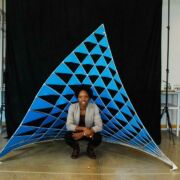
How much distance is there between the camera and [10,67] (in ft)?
13.7

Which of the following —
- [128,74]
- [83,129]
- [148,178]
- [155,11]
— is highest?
[155,11]

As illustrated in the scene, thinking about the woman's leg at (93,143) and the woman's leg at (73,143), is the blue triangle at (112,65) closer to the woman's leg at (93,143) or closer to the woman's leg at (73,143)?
the woman's leg at (93,143)

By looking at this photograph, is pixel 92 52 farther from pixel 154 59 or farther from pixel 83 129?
pixel 154 59

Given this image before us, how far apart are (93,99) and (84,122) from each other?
36cm

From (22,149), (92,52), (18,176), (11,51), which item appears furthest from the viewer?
(11,51)

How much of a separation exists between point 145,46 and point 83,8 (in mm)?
1167

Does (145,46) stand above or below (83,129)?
above

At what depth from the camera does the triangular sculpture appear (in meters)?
3.30

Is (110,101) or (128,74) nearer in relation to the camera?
(110,101)

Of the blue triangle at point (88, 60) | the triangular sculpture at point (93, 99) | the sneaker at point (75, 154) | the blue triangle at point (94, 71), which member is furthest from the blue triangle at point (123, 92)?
the sneaker at point (75, 154)

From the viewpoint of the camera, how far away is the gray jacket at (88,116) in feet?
11.6

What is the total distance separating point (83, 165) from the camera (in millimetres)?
3281

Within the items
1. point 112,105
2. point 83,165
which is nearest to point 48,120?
point 83,165

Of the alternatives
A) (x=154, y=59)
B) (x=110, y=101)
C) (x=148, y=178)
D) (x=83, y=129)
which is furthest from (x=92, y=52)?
(x=148, y=178)
